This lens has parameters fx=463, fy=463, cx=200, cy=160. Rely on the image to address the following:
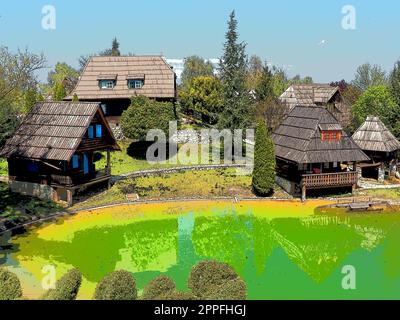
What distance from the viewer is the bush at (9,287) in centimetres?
1475

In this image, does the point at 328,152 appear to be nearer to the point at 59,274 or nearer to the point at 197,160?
the point at 197,160

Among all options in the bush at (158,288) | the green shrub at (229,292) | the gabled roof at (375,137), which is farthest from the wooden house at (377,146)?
the bush at (158,288)

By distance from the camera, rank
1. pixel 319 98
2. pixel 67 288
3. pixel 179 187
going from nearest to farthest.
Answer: pixel 67 288
pixel 179 187
pixel 319 98

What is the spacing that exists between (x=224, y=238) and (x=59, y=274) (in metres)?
8.95

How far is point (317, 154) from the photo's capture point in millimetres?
30984

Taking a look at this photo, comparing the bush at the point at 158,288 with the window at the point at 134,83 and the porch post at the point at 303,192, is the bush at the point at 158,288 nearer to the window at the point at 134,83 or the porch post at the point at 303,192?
the porch post at the point at 303,192

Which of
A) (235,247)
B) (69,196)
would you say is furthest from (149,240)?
(69,196)

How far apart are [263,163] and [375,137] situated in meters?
10.6

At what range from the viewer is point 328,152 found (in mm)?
31312

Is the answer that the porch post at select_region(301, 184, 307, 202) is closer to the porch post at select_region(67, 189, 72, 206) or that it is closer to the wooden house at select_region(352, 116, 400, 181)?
the wooden house at select_region(352, 116, 400, 181)

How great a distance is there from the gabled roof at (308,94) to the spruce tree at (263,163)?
23063 millimetres

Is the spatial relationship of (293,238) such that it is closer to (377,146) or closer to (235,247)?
(235,247)
